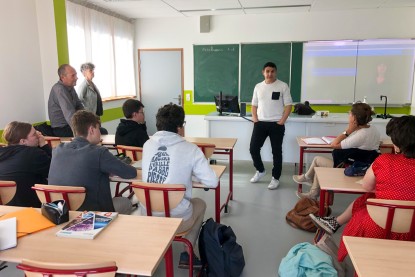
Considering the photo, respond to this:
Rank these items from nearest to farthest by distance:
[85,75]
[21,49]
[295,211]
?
1. [295,211]
2. [21,49]
3. [85,75]

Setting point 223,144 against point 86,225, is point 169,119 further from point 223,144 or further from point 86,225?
point 223,144

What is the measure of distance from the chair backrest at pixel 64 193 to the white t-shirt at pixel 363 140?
8.31ft

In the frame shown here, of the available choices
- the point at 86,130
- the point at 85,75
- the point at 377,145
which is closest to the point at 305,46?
the point at 377,145

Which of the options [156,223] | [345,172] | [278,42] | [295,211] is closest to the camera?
[156,223]

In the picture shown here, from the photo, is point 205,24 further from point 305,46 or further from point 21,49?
point 21,49

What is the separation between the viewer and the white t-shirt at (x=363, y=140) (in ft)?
10.7

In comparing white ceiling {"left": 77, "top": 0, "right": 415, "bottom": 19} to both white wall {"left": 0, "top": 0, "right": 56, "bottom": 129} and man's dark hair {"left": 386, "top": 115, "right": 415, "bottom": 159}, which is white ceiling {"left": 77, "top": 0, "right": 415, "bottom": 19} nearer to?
white wall {"left": 0, "top": 0, "right": 56, "bottom": 129}

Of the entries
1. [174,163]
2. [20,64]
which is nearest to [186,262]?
[174,163]

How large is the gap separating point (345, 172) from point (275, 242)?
87 cm

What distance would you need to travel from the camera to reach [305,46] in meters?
6.50

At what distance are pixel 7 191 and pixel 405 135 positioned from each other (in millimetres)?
2453

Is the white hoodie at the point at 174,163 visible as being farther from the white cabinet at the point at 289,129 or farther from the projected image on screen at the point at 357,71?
the projected image on screen at the point at 357,71

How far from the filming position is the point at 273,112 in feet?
14.2

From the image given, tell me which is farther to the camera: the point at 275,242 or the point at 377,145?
the point at 377,145
